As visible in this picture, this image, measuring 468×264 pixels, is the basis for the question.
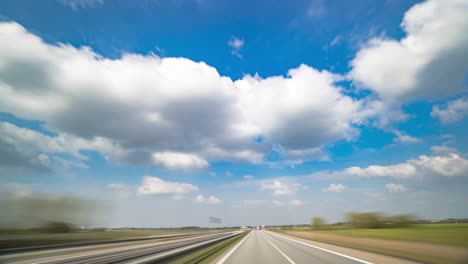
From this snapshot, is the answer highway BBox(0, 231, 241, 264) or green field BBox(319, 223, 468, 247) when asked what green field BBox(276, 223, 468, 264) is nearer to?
green field BBox(319, 223, 468, 247)

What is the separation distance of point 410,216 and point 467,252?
220 ft

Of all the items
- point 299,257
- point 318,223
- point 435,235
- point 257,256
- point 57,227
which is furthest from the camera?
point 318,223

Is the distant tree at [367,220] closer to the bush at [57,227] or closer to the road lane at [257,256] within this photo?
the road lane at [257,256]

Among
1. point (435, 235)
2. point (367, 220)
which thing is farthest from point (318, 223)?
point (435, 235)

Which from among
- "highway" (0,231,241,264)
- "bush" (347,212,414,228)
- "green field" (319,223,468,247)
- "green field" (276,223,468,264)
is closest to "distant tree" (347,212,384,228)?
"bush" (347,212,414,228)

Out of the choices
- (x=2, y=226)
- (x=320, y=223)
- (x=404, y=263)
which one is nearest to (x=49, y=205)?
(x=2, y=226)

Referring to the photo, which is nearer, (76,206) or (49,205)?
(49,205)

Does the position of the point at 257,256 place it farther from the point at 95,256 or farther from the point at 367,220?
the point at 367,220

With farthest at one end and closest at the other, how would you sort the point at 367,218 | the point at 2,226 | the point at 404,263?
the point at 367,218 → the point at 2,226 → the point at 404,263

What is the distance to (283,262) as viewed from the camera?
13328 millimetres

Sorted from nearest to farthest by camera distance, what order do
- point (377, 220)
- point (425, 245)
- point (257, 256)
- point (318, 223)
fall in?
1. point (257, 256)
2. point (425, 245)
3. point (377, 220)
4. point (318, 223)

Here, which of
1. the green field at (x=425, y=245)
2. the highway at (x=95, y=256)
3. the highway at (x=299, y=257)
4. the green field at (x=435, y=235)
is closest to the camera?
the highway at (x=299, y=257)

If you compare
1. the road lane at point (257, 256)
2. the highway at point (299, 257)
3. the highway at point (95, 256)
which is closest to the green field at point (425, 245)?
the highway at point (299, 257)

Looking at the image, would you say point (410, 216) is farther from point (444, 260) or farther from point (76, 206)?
point (76, 206)
